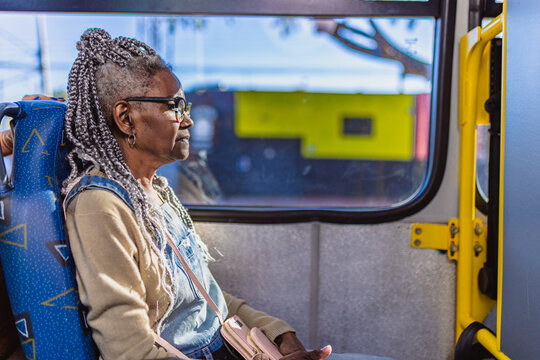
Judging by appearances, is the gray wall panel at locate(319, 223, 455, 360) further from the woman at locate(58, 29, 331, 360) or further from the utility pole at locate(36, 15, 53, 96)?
the utility pole at locate(36, 15, 53, 96)

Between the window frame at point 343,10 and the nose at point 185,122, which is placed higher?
the window frame at point 343,10

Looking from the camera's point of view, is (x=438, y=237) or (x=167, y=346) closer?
(x=167, y=346)

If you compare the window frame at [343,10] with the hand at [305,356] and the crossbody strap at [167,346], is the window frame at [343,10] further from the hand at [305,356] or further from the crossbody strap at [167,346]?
the crossbody strap at [167,346]

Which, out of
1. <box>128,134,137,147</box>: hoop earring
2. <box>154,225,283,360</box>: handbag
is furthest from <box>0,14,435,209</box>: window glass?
<box>128,134,137,147</box>: hoop earring

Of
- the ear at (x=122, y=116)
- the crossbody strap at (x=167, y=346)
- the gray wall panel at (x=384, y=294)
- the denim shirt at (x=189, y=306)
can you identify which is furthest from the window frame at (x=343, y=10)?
the crossbody strap at (x=167, y=346)

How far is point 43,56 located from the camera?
2271 mm

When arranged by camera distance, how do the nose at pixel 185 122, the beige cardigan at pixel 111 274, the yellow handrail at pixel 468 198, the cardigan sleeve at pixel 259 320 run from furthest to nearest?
the yellow handrail at pixel 468 198 → the cardigan sleeve at pixel 259 320 → the nose at pixel 185 122 → the beige cardigan at pixel 111 274

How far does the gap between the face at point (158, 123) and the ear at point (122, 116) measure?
1 centimetres

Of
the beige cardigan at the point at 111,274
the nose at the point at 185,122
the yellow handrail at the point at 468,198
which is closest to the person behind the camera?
the beige cardigan at the point at 111,274

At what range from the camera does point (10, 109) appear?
1251 mm

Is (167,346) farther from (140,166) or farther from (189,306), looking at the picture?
(140,166)

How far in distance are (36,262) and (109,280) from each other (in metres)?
0.20

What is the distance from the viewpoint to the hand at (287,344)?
5.37ft

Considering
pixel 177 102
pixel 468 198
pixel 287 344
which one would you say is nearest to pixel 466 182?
pixel 468 198
